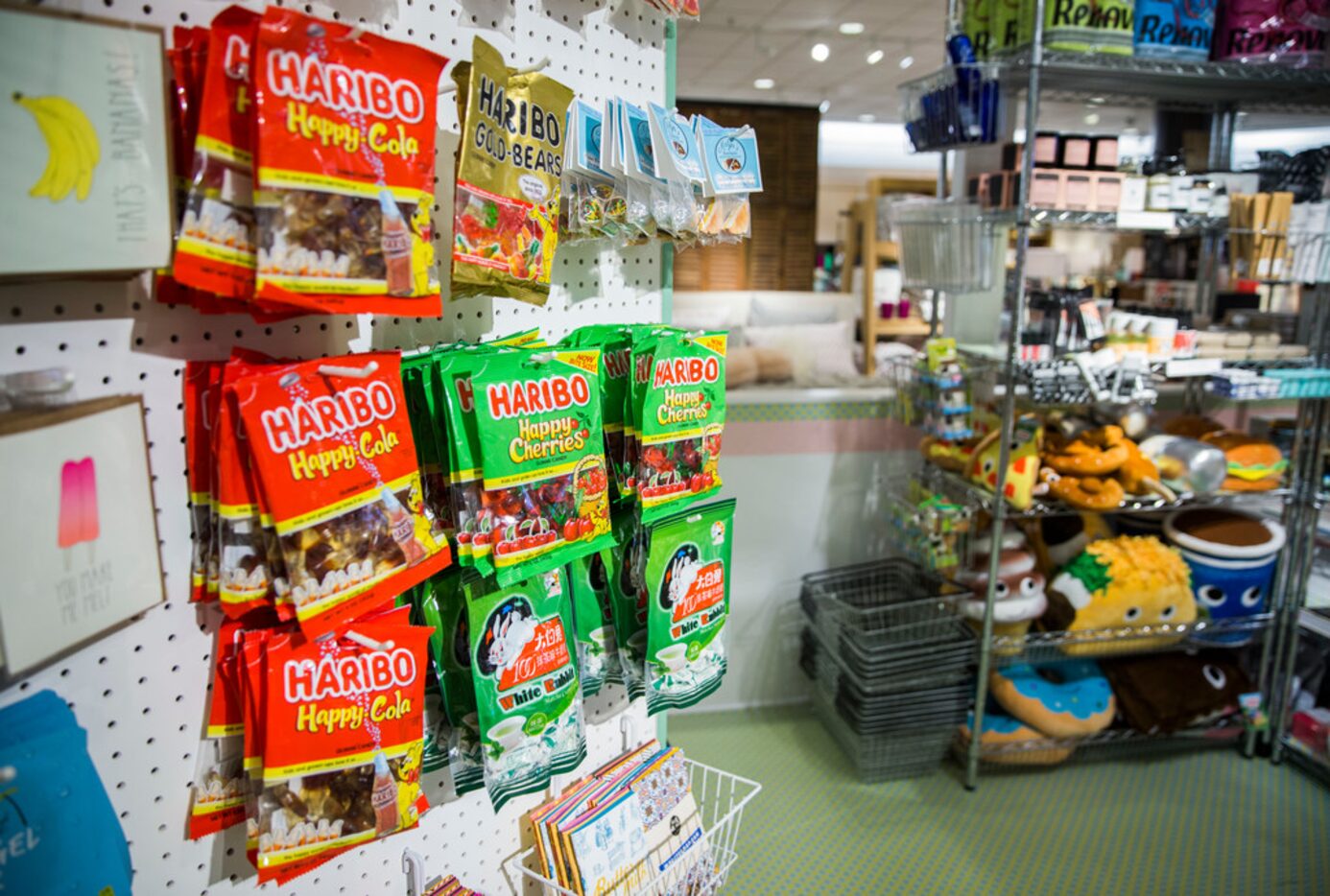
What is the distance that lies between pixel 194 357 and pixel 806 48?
6976 millimetres

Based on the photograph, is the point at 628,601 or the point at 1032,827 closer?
the point at 628,601

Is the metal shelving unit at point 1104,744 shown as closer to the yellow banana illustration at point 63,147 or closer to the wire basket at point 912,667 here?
the wire basket at point 912,667

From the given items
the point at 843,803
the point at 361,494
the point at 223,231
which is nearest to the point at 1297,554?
the point at 843,803

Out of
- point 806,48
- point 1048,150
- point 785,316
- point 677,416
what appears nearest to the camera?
point 677,416

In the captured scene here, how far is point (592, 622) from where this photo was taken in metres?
1.15

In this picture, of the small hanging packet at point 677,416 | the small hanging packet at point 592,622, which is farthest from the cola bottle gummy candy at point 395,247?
the small hanging packet at point 592,622

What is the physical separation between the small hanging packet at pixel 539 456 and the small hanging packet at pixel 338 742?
0.15 meters

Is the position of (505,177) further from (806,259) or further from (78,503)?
(806,259)

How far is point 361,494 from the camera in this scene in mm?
832

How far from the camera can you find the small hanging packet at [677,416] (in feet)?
3.52

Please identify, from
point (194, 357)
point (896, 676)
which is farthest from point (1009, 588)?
point (194, 357)

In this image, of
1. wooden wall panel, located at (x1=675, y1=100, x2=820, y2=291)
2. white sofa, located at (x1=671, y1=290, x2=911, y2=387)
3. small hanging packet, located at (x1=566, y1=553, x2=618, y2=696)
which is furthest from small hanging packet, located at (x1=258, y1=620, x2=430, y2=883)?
wooden wall panel, located at (x1=675, y1=100, x2=820, y2=291)

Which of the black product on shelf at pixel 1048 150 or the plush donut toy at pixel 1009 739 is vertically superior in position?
the black product on shelf at pixel 1048 150

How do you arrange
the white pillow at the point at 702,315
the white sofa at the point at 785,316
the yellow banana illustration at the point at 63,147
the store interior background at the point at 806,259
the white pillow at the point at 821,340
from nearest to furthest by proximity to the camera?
1. the yellow banana illustration at the point at 63,147
2. the store interior background at the point at 806,259
3. the white pillow at the point at 821,340
4. the white sofa at the point at 785,316
5. the white pillow at the point at 702,315
